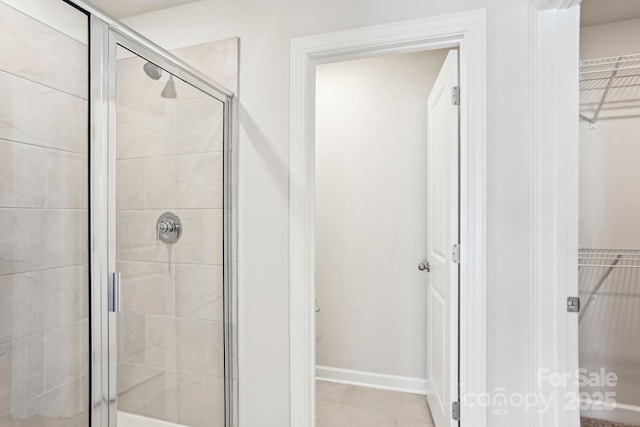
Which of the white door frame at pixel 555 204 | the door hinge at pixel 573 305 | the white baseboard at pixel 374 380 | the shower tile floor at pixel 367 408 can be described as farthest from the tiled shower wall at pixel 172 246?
the door hinge at pixel 573 305

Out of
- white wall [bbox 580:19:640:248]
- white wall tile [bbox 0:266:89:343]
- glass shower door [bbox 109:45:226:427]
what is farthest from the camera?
white wall [bbox 580:19:640:248]

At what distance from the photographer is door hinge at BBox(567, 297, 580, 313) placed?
4.22 ft

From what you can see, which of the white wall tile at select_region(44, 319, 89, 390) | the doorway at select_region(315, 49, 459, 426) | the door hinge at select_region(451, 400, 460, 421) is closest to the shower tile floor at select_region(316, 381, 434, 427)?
the doorway at select_region(315, 49, 459, 426)

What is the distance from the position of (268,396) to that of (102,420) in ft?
2.54

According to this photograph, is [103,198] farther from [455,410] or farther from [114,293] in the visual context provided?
[455,410]

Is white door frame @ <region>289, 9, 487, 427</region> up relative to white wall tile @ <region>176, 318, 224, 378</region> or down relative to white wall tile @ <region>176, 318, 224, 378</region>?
up

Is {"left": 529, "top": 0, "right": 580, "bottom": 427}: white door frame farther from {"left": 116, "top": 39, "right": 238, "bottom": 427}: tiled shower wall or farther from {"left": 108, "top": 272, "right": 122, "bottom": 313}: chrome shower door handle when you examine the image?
{"left": 108, "top": 272, "right": 122, "bottom": 313}: chrome shower door handle

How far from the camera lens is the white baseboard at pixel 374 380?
2465mm

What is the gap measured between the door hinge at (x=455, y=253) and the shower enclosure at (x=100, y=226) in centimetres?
115

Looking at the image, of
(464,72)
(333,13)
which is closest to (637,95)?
(464,72)

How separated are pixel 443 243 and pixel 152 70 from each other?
157 centimetres

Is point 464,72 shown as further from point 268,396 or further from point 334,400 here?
point 334,400

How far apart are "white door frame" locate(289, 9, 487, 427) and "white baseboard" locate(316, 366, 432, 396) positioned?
1.04m

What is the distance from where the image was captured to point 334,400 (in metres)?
2.37
